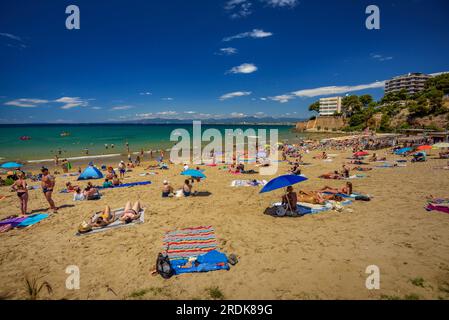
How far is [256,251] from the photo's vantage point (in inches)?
224

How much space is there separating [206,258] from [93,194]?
7755 mm

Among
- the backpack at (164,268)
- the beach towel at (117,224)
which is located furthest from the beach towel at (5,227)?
the backpack at (164,268)

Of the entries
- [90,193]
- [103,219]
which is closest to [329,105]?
[90,193]

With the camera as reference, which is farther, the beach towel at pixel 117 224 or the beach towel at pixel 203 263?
the beach towel at pixel 117 224

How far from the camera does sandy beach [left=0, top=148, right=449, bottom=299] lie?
14.0 ft

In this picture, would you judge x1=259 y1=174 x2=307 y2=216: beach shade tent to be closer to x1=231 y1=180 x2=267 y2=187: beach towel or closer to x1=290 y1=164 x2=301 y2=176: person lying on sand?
x1=231 y1=180 x2=267 y2=187: beach towel

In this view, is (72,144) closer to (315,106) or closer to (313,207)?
(313,207)

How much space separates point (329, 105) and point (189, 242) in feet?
402

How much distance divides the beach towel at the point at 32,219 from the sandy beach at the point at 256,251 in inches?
10.9

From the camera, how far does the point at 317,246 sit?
18.7ft

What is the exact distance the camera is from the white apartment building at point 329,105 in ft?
359

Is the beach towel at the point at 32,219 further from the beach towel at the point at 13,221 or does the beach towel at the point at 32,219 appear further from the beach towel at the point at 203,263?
the beach towel at the point at 203,263

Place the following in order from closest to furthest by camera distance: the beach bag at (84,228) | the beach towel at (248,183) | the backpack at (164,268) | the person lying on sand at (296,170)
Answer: the backpack at (164,268)
the beach bag at (84,228)
the beach towel at (248,183)
the person lying on sand at (296,170)
